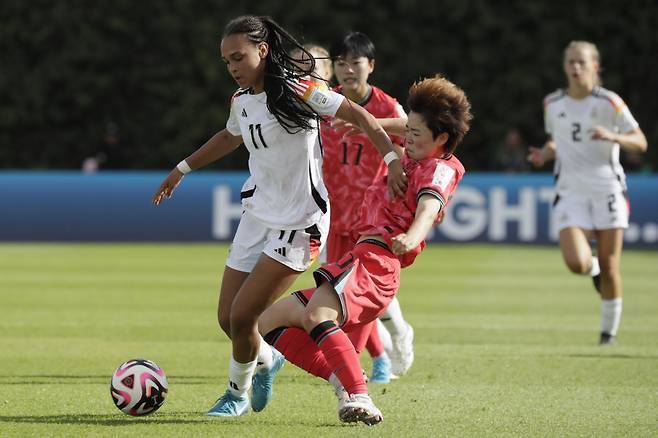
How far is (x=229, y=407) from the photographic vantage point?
751cm

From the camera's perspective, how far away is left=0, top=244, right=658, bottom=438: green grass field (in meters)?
7.30

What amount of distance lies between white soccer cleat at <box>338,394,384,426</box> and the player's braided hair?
5.09 feet

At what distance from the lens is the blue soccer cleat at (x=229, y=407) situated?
7.50m

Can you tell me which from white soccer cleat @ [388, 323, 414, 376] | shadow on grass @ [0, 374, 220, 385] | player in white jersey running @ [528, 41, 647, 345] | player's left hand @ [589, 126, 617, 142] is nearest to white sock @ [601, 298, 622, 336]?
player in white jersey running @ [528, 41, 647, 345]

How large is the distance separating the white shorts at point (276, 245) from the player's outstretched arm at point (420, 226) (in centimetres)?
73

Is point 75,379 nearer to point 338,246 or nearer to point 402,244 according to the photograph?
point 338,246

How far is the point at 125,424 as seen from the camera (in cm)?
716

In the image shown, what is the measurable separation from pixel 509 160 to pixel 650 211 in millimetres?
4493

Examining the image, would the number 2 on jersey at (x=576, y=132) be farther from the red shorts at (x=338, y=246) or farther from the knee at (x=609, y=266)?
the red shorts at (x=338, y=246)

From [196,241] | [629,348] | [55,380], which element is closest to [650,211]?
[196,241]

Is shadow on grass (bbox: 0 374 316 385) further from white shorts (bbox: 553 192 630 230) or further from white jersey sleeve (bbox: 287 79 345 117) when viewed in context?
white shorts (bbox: 553 192 630 230)

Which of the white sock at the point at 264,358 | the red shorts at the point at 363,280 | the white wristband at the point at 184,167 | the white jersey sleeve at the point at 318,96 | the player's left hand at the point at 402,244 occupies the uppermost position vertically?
the white jersey sleeve at the point at 318,96

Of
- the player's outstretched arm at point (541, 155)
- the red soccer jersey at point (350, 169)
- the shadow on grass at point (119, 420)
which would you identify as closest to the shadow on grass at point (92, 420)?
the shadow on grass at point (119, 420)

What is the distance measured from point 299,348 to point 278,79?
1.50 meters
